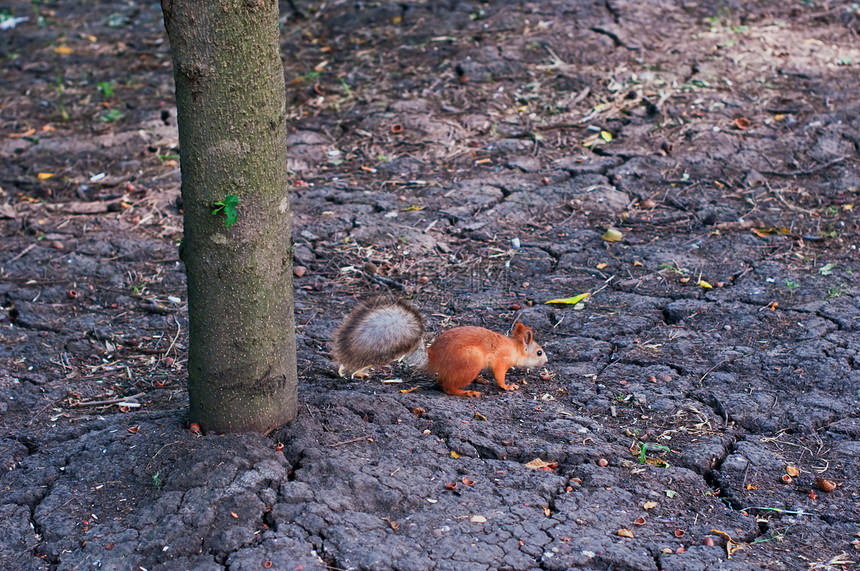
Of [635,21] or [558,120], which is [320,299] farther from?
[635,21]

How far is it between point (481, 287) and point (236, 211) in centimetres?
228

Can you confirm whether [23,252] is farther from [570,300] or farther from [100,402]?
[570,300]

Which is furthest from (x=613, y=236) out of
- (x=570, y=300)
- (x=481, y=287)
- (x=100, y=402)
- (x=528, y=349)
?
(x=100, y=402)

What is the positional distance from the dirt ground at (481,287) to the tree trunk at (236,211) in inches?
8.8

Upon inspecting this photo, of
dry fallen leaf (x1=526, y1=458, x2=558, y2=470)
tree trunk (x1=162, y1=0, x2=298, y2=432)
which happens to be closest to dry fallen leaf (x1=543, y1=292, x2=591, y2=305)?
dry fallen leaf (x1=526, y1=458, x2=558, y2=470)

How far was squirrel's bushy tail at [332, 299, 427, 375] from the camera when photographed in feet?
12.4

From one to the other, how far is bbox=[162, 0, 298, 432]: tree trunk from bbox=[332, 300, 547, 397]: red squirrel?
21.1 inches

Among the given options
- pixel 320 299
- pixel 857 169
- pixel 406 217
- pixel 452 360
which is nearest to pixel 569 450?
pixel 452 360

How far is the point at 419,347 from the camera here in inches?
153

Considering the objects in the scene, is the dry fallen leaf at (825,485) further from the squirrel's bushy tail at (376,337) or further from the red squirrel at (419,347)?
the squirrel's bushy tail at (376,337)

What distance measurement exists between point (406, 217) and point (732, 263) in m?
2.22

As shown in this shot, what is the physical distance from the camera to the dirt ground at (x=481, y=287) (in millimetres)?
2879

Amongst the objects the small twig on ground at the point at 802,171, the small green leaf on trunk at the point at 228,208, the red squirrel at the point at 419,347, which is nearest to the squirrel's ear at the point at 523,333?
the red squirrel at the point at 419,347

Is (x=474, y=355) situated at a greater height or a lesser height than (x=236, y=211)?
lesser
